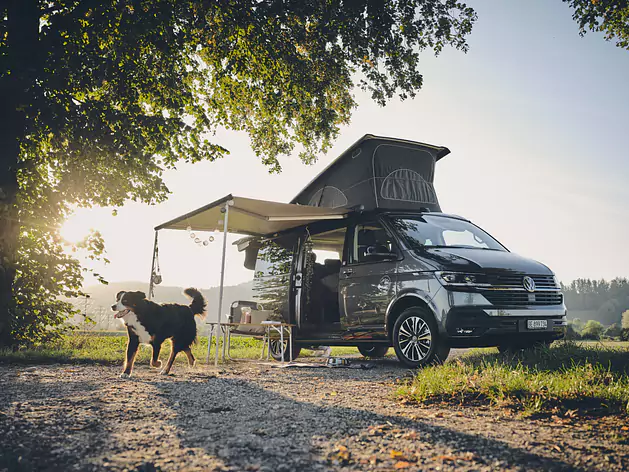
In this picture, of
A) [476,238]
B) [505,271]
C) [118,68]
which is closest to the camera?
[505,271]

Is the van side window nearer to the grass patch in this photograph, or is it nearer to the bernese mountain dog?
the grass patch

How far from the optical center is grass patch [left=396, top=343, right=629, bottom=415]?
3738mm

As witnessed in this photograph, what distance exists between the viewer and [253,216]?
8.41 m

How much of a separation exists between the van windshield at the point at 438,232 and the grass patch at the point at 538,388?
6.86 ft

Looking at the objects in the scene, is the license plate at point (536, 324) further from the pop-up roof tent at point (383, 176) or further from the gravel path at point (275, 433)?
the pop-up roof tent at point (383, 176)

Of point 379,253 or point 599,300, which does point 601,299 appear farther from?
point 379,253

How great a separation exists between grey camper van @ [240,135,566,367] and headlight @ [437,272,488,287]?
0.01 metres

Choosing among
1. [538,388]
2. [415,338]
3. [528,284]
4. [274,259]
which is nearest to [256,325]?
[274,259]

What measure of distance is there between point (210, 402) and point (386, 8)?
840cm

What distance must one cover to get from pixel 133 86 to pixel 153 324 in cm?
593

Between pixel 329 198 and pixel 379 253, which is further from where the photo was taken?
pixel 329 198

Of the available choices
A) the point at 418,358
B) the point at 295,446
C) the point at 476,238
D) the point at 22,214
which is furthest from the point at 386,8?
the point at 295,446

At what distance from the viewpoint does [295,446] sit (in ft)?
9.26

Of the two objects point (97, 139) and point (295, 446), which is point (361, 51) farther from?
point (295, 446)
